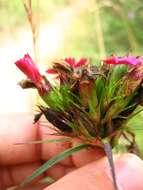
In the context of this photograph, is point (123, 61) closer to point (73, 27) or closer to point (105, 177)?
point (105, 177)

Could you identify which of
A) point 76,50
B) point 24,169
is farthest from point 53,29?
point 24,169

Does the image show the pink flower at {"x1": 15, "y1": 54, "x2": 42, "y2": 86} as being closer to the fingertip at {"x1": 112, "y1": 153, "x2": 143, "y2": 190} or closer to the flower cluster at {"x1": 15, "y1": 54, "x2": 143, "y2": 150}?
the flower cluster at {"x1": 15, "y1": 54, "x2": 143, "y2": 150}

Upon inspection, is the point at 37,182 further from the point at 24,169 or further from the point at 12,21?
the point at 12,21

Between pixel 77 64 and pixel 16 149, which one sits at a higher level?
pixel 77 64

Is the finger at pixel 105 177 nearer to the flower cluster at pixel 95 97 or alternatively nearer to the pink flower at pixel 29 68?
the flower cluster at pixel 95 97

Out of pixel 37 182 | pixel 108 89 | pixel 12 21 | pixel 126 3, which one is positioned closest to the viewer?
pixel 108 89

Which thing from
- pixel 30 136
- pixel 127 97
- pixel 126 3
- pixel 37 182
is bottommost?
pixel 37 182

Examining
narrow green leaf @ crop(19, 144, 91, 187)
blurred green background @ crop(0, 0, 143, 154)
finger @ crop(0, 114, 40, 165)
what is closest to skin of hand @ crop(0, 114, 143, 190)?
finger @ crop(0, 114, 40, 165)
